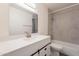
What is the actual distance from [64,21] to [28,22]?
616 mm

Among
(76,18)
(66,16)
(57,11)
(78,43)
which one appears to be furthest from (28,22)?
(78,43)

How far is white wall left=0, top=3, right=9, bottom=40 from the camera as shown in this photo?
0.98 m

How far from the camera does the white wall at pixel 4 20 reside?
3.20 ft

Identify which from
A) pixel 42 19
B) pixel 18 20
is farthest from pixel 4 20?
pixel 42 19

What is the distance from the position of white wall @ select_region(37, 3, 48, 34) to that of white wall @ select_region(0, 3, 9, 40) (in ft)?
2.12

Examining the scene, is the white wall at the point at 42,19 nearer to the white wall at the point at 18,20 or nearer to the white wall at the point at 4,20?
the white wall at the point at 18,20

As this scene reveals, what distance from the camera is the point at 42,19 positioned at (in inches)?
63.4

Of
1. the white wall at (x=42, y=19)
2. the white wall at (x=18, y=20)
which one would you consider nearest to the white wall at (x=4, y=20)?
the white wall at (x=18, y=20)

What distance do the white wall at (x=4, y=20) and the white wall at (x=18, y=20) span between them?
0.06 meters

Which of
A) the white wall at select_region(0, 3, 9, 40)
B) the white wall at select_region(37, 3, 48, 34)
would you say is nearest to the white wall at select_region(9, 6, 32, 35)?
the white wall at select_region(0, 3, 9, 40)

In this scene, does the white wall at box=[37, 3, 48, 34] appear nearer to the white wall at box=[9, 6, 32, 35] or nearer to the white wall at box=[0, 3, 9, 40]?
the white wall at box=[9, 6, 32, 35]

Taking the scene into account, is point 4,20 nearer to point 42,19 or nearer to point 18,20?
point 18,20

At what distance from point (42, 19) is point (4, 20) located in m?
0.77

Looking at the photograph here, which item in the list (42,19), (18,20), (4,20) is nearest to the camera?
(4,20)
